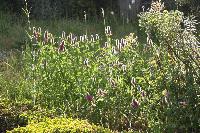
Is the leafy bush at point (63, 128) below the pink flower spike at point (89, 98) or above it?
below

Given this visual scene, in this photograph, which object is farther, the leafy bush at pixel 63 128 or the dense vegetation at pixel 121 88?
the dense vegetation at pixel 121 88

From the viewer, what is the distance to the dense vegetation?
205 inches

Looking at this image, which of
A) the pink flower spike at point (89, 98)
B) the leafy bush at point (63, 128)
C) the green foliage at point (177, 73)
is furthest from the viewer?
the pink flower spike at point (89, 98)

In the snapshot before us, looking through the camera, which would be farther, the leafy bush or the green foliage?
the green foliage

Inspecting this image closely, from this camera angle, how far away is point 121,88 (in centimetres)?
587

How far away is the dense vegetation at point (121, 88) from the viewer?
17.1 ft

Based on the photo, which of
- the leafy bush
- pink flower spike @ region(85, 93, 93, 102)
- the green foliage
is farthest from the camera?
pink flower spike @ region(85, 93, 93, 102)

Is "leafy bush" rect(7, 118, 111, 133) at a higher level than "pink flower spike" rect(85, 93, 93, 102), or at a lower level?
lower

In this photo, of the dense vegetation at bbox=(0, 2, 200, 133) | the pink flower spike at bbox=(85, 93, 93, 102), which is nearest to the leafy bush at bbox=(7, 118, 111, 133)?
the dense vegetation at bbox=(0, 2, 200, 133)

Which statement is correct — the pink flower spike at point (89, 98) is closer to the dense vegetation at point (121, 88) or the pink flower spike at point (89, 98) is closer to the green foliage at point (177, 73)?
the dense vegetation at point (121, 88)

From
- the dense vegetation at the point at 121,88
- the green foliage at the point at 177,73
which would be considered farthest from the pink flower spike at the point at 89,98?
the green foliage at the point at 177,73

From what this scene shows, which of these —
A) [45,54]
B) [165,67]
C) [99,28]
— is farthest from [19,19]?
[165,67]

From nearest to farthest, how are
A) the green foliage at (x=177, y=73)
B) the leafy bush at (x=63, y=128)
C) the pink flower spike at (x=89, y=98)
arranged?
the leafy bush at (x=63, y=128) → the green foliage at (x=177, y=73) → the pink flower spike at (x=89, y=98)

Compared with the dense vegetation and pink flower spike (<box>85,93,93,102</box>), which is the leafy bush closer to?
the dense vegetation
